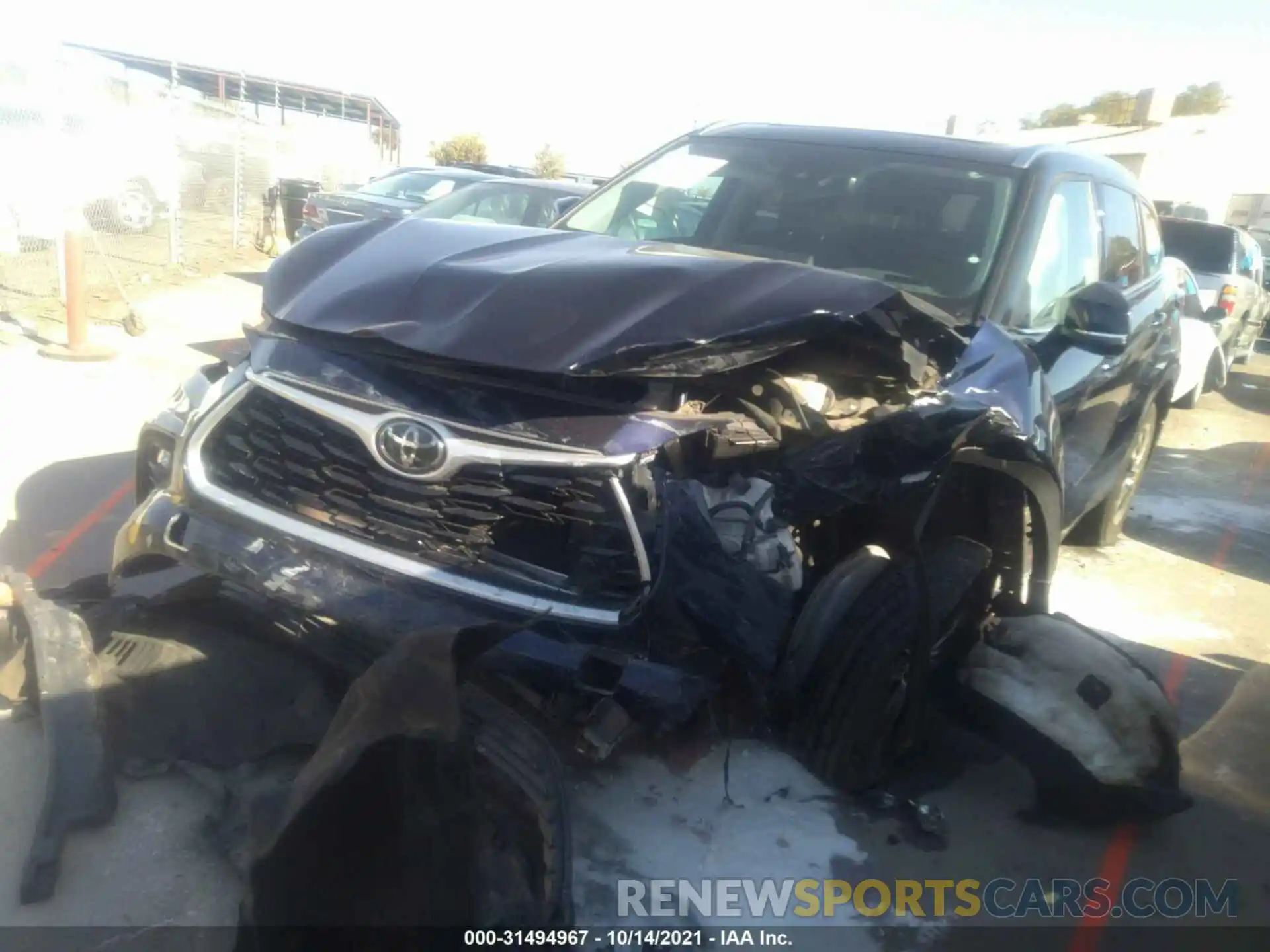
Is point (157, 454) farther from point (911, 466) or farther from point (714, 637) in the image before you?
point (911, 466)

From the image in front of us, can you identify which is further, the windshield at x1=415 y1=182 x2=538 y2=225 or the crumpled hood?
the windshield at x1=415 y1=182 x2=538 y2=225

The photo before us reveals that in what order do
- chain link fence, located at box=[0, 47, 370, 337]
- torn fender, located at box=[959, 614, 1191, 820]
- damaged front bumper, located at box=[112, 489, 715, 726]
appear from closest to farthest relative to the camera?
damaged front bumper, located at box=[112, 489, 715, 726] < torn fender, located at box=[959, 614, 1191, 820] < chain link fence, located at box=[0, 47, 370, 337]

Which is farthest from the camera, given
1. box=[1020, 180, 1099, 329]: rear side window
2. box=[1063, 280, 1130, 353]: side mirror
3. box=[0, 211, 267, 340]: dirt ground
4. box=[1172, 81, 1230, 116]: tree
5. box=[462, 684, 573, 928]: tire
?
box=[1172, 81, 1230, 116]: tree

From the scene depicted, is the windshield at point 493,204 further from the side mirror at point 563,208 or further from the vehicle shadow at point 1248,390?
the vehicle shadow at point 1248,390

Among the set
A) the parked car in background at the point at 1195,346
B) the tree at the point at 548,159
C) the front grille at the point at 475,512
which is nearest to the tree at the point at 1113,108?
the tree at the point at 548,159

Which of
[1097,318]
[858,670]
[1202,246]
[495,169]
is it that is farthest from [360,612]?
[495,169]

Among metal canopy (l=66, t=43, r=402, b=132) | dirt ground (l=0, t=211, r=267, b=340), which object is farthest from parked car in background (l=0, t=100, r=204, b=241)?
metal canopy (l=66, t=43, r=402, b=132)

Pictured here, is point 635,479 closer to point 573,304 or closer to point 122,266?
point 573,304

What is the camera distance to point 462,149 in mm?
34938

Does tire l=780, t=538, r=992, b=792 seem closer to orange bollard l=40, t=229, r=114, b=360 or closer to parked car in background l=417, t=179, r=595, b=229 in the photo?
orange bollard l=40, t=229, r=114, b=360

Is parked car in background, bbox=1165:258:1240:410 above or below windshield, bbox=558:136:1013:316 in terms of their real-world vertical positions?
below

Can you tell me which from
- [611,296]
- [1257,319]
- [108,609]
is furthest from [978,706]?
[1257,319]

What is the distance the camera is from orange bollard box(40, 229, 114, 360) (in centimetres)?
738

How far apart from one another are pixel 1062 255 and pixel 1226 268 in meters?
9.11
